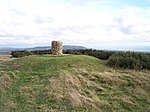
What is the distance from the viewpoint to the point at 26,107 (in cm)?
1218

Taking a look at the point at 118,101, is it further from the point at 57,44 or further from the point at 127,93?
the point at 57,44

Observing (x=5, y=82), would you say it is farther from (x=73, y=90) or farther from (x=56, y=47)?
(x=56, y=47)

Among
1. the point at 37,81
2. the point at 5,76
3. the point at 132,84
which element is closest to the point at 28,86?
the point at 37,81

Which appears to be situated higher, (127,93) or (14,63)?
(14,63)

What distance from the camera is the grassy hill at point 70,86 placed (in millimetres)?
12461

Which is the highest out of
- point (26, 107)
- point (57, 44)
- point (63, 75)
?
point (57, 44)

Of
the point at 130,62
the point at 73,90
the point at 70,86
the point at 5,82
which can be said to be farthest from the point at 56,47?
the point at 73,90

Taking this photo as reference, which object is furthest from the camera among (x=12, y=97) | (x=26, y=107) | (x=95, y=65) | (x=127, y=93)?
(x=95, y=65)

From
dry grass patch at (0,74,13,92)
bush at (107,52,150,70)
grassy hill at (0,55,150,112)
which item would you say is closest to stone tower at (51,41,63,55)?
grassy hill at (0,55,150,112)

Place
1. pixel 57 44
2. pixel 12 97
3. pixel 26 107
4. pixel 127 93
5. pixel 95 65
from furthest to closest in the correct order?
pixel 57 44 → pixel 95 65 → pixel 127 93 → pixel 12 97 → pixel 26 107

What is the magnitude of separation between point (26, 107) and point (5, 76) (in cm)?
338

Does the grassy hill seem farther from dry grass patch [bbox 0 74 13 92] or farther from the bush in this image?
the bush

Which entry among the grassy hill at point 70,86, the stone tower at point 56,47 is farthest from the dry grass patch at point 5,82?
the stone tower at point 56,47

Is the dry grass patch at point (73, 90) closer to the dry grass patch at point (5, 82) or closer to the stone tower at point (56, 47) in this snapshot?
the dry grass patch at point (5, 82)
